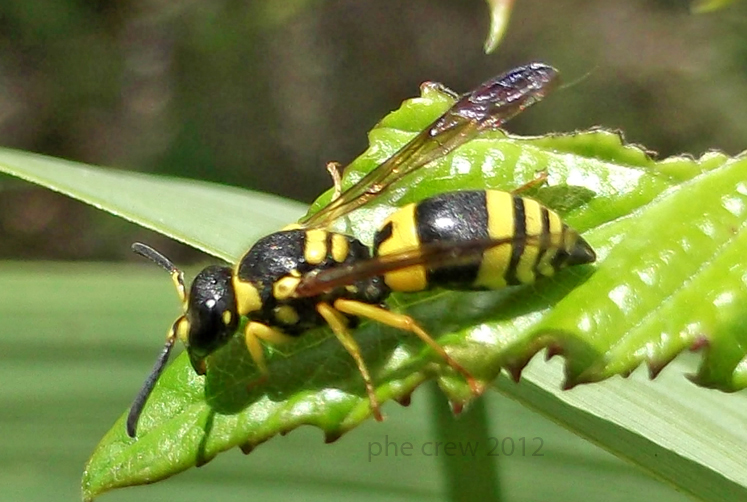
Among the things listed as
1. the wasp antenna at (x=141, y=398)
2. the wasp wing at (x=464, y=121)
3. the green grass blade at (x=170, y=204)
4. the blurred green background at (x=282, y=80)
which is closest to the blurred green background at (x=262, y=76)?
the blurred green background at (x=282, y=80)

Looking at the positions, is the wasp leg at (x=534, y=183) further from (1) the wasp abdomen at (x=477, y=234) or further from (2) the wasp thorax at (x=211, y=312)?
(2) the wasp thorax at (x=211, y=312)

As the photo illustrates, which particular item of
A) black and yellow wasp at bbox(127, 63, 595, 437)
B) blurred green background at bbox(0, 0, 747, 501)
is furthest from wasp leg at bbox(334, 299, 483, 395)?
blurred green background at bbox(0, 0, 747, 501)

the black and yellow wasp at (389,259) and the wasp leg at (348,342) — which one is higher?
the black and yellow wasp at (389,259)

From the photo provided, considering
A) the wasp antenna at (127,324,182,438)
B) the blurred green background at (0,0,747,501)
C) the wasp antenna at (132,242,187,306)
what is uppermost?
the blurred green background at (0,0,747,501)

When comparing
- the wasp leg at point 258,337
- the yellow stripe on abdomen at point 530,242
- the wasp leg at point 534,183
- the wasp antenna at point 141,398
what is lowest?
the wasp antenna at point 141,398

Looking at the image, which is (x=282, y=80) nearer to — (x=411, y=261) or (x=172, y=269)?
(x=172, y=269)

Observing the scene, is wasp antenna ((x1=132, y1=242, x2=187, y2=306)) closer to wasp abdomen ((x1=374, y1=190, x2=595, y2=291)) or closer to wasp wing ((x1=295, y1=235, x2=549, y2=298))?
wasp wing ((x1=295, y1=235, x2=549, y2=298))

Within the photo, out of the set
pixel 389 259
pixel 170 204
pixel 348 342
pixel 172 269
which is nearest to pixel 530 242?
pixel 389 259

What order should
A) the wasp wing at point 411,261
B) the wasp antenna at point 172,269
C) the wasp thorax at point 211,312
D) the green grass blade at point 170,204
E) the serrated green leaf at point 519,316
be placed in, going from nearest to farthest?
the serrated green leaf at point 519,316 → the wasp wing at point 411,261 → the wasp thorax at point 211,312 → the wasp antenna at point 172,269 → the green grass blade at point 170,204
